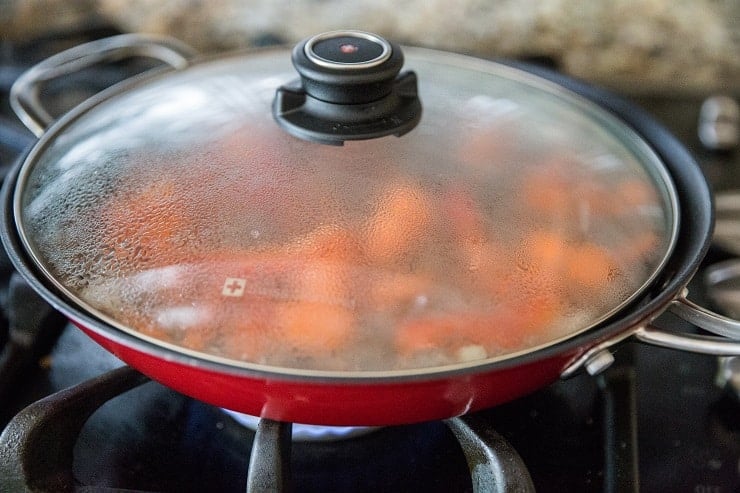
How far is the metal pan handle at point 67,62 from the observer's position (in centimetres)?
79

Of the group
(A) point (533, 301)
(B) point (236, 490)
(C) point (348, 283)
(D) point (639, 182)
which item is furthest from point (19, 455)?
(D) point (639, 182)

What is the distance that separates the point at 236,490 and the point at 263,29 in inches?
31.5

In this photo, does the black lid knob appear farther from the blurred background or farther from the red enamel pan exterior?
the blurred background

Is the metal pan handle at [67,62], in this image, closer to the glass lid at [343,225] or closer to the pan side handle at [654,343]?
the glass lid at [343,225]

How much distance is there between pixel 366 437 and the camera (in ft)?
2.33

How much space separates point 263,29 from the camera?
46.9 inches

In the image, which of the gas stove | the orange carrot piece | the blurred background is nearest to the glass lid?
the orange carrot piece

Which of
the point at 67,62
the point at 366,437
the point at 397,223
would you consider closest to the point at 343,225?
the point at 397,223

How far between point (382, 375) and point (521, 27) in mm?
795

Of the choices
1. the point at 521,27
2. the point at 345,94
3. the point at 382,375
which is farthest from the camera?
the point at 521,27

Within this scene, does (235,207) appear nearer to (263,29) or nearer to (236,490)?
(236,490)

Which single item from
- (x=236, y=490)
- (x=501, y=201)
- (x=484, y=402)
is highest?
(x=501, y=201)

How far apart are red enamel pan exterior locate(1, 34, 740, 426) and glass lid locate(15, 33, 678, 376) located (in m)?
0.01

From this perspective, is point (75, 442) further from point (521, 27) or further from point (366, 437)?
point (521, 27)
